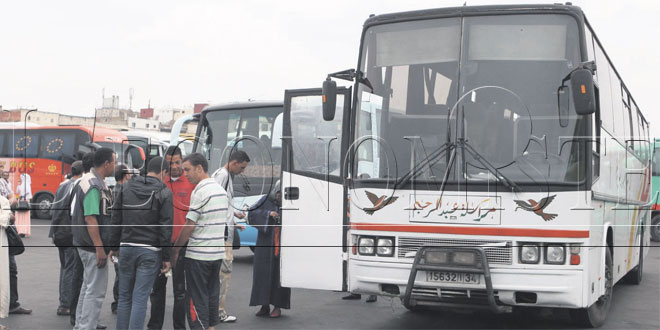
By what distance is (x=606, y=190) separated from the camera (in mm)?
8695

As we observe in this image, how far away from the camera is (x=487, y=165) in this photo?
7.53 meters

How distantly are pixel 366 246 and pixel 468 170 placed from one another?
1371 mm

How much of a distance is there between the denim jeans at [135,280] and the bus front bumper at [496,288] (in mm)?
2299

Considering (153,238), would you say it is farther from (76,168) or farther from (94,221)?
(76,168)

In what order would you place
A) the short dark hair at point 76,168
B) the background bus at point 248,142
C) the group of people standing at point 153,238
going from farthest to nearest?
the background bus at point 248,142
the short dark hair at point 76,168
the group of people standing at point 153,238

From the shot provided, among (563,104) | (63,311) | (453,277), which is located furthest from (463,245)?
(63,311)

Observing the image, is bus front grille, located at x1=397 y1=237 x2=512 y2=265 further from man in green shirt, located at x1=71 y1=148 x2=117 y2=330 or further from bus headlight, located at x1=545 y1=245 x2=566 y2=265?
man in green shirt, located at x1=71 y1=148 x2=117 y2=330

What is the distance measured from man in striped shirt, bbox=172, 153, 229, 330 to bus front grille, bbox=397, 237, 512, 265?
1.89m

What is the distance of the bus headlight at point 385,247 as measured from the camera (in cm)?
783

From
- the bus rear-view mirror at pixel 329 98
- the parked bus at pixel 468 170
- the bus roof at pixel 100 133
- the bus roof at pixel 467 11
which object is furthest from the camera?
the bus roof at pixel 100 133

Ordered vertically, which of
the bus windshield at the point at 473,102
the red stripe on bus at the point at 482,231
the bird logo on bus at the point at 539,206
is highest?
the bus windshield at the point at 473,102

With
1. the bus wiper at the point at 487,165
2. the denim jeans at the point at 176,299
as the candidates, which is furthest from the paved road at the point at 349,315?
the bus wiper at the point at 487,165

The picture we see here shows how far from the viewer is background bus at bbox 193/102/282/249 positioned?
15305mm

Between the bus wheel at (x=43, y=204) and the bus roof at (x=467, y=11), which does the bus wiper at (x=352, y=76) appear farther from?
the bus wheel at (x=43, y=204)
